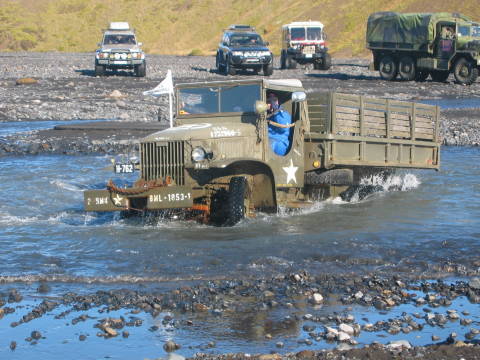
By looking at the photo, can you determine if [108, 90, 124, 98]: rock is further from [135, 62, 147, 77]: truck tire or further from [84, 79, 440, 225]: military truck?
[84, 79, 440, 225]: military truck

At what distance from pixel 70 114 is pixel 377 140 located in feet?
42.2

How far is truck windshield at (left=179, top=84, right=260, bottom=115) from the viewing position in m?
10.8

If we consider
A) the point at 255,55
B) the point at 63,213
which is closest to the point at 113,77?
the point at 255,55

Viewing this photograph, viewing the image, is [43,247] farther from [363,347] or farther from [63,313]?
[363,347]

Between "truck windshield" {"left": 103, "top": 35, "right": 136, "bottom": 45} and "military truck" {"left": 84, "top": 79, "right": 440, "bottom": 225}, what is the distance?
23.1 metres

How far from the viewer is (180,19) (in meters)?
76.2

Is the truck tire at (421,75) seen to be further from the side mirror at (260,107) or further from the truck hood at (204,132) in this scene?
the side mirror at (260,107)

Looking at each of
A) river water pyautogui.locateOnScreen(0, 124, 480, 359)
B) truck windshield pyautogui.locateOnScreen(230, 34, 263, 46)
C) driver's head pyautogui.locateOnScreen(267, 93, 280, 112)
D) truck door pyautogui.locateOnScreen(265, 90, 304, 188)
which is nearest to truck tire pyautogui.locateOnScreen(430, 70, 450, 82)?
truck windshield pyautogui.locateOnScreen(230, 34, 263, 46)

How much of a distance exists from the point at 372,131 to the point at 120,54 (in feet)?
75.4

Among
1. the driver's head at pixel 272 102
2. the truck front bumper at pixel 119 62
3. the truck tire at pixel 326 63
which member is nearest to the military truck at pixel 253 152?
the driver's head at pixel 272 102

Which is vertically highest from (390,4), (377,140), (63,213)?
(390,4)

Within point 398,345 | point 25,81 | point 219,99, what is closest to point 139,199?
point 219,99

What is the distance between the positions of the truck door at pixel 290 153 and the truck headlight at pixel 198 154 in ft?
3.47

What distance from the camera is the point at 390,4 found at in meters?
56.5
